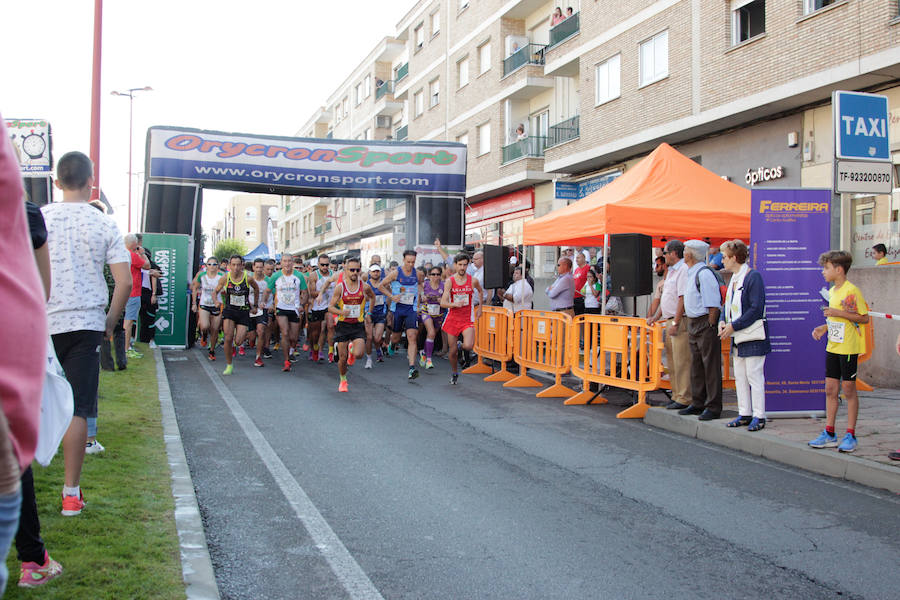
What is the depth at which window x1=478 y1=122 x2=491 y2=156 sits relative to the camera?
1225 inches

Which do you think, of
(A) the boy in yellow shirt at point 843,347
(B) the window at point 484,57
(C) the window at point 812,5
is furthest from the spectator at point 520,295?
(B) the window at point 484,57

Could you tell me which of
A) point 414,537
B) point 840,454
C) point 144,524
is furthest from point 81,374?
point 840,454

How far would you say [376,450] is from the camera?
699 centimetres

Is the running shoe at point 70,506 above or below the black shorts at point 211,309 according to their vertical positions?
below

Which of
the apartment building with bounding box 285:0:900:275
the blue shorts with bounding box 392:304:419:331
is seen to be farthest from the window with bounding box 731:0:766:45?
the blue shorts with bounding box 392:304:419:331

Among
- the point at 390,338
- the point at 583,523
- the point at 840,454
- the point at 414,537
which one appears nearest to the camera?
the point at 414,537

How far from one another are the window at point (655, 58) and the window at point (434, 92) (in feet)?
54.6

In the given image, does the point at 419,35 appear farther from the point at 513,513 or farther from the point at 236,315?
the point at 513,513

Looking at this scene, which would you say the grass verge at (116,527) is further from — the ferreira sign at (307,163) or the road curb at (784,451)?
the ferreira sign at (307,163)

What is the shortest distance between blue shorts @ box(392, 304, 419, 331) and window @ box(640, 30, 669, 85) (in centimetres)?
901

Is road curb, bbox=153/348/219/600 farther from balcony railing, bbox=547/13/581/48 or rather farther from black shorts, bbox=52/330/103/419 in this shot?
balcony railing, bbox=547/13/581/48

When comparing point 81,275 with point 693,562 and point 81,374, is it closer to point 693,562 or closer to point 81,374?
point 81,374

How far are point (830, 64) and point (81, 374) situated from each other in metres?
13.8

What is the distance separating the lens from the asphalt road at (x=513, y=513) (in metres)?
3.93
